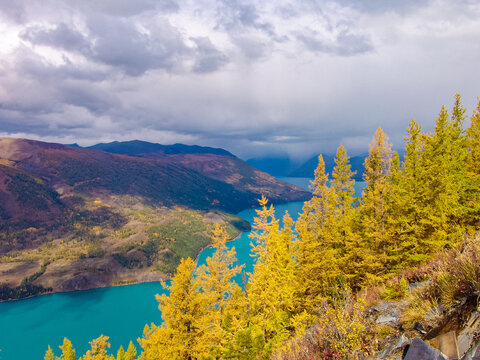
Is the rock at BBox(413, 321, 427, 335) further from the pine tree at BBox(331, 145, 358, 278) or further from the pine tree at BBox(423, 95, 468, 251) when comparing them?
the pine tree at BBox(331, 145, 358, 278)

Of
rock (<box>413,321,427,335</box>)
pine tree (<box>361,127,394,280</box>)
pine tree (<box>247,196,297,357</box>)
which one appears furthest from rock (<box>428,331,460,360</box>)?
pine tree (<box>361,127,394,280</box>)

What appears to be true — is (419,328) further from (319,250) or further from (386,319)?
(319,250)

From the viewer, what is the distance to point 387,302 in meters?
9.16

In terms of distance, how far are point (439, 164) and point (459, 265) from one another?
16485 millimetres

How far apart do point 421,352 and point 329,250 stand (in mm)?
18723

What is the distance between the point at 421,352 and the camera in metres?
4.43

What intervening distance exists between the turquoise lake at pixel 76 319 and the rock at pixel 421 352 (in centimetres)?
8008

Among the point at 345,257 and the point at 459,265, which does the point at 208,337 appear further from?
the point at 459,265

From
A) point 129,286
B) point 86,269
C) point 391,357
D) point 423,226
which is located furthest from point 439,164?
point 86,269

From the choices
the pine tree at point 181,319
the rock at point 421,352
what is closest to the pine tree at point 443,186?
the rock at point 421,352

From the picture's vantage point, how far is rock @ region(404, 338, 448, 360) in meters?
4.23

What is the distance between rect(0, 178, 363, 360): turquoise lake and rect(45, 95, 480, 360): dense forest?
2392 inches

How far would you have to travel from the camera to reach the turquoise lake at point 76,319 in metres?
105

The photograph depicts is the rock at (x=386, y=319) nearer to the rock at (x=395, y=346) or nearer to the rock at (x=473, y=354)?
the rock at (x=395, y=346)
